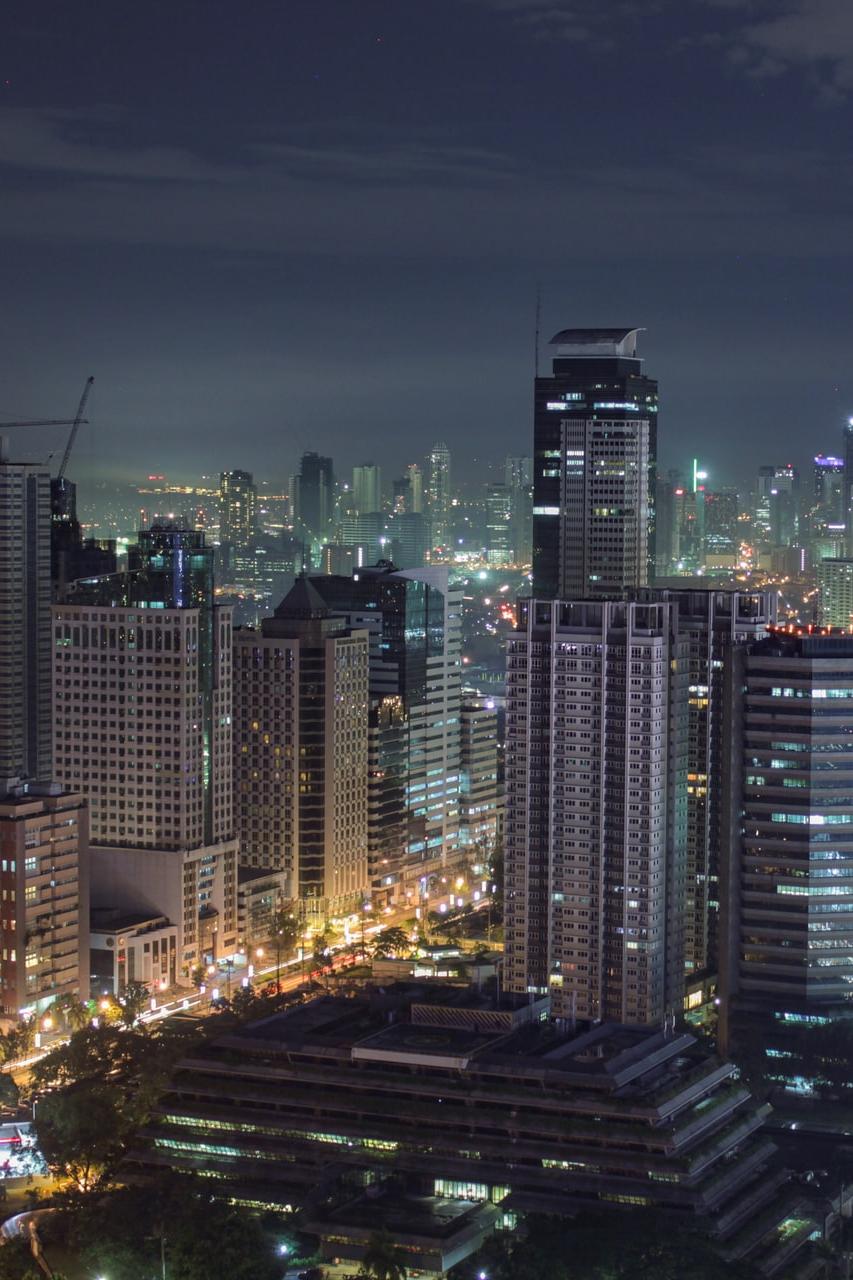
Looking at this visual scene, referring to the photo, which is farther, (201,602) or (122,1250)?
(201,602)

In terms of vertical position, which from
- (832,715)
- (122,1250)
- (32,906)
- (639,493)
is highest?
(639,493)

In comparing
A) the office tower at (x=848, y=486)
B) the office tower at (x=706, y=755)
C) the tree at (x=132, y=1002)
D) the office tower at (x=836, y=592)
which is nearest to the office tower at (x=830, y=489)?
the office tower at (x=848, y=486)

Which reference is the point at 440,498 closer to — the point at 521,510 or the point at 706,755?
the point at 521,510

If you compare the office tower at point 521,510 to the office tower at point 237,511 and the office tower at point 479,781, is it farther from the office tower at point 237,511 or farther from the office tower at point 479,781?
the office tower at point 479,781

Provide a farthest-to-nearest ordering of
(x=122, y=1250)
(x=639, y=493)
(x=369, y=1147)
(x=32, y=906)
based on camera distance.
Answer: (x=639, y=493), (x=32, y=906), (x=369, y=1147), (x=122, y=1250)

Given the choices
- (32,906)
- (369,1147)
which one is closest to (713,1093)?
(369,1147)

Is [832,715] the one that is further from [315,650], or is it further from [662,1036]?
[315,650]

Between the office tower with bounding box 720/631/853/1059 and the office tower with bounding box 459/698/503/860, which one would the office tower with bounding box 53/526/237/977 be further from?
the office tower with bounding box 459/698/503/860
